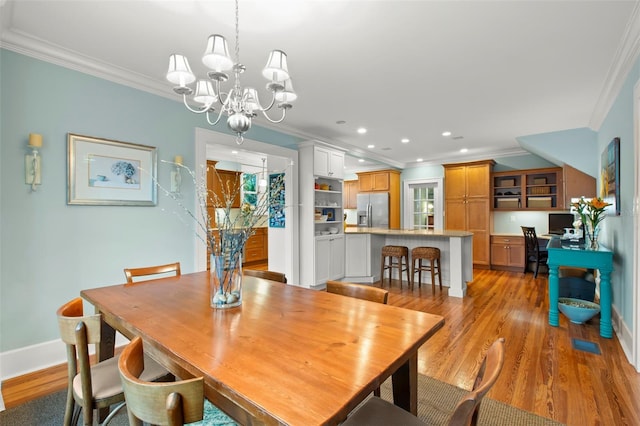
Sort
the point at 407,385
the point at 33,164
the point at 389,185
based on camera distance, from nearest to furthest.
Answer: the point at 407,385, the point at 33,164, the point at 389,185

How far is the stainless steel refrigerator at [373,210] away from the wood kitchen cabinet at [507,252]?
239 centimetres

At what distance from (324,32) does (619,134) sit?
3091 millimetres

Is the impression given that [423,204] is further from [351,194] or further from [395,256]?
[395,256]

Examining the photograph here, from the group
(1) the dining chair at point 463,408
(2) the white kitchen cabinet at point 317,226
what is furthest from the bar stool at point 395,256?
(1) the dining chair at point 463,408

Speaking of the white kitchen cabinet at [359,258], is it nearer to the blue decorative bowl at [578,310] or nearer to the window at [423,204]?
the blue decorative bowl at [578,310]

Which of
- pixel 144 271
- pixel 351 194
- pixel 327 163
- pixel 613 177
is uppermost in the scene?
pixel 327 163

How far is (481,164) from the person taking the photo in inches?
263

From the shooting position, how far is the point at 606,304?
9.57 feet

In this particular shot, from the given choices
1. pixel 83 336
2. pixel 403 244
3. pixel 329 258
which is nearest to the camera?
pixel 83 336

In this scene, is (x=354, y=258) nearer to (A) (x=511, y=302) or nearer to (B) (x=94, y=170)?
(A) (x=511, y=302)

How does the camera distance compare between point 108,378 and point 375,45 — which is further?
point 375,45

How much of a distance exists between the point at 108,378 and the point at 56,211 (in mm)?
1802

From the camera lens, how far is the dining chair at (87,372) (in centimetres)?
123

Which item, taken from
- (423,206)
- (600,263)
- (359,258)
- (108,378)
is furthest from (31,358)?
(423,206)
